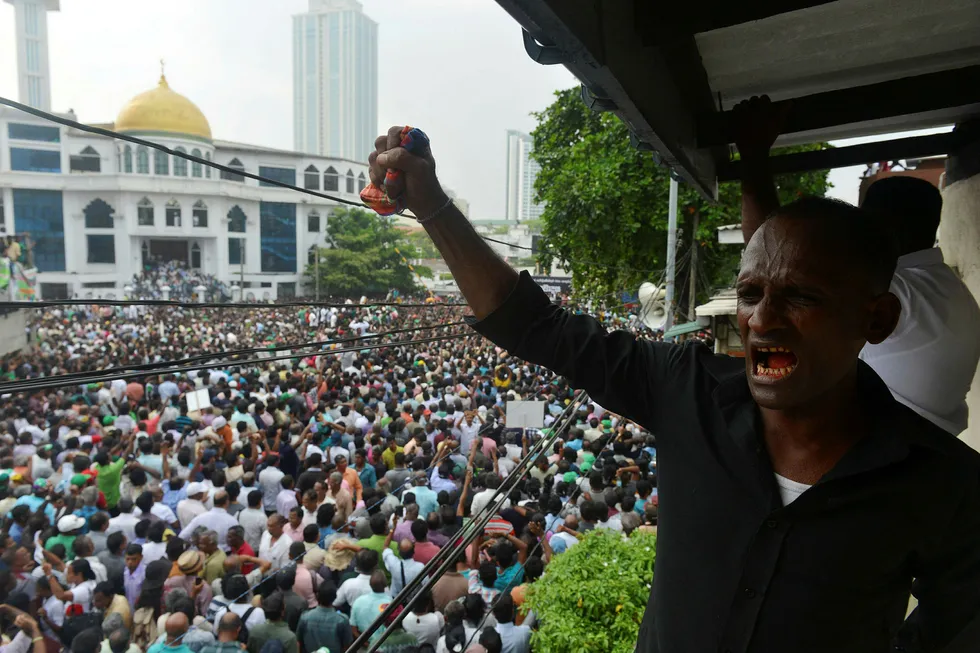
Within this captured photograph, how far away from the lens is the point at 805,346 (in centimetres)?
112

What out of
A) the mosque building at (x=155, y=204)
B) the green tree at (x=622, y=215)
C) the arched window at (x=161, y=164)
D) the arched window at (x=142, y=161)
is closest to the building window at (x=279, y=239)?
the mosque building at (x=155, y=204)

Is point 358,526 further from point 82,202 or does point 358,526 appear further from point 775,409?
point 82,202

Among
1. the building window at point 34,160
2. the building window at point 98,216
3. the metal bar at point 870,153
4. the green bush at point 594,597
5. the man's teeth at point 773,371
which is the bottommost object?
the green bush at point 594,597

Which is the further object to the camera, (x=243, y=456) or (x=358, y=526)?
(x=243, y=456)

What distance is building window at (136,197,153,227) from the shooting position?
3576 centimetres

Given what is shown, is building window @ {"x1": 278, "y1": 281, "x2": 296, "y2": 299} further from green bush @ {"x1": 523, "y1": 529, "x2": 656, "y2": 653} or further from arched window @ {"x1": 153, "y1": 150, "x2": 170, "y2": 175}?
green bush @ {"x1": 523, "y1": 529, "x2": 656, "y2": 653}

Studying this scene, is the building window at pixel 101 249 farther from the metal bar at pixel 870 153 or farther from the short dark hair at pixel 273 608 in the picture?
the metal bar at pixel 870 153

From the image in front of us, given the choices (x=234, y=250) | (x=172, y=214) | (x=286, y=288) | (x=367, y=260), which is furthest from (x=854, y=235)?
(x=234, y=250)

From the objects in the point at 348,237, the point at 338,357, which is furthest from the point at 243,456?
the point at 348,237

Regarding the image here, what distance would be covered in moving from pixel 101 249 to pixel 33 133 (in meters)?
7.24

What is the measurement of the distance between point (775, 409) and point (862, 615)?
0.35 meters

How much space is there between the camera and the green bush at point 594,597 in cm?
333

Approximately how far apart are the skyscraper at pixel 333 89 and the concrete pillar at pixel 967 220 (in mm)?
65264

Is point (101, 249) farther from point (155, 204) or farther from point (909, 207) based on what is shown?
point (909, 207)
